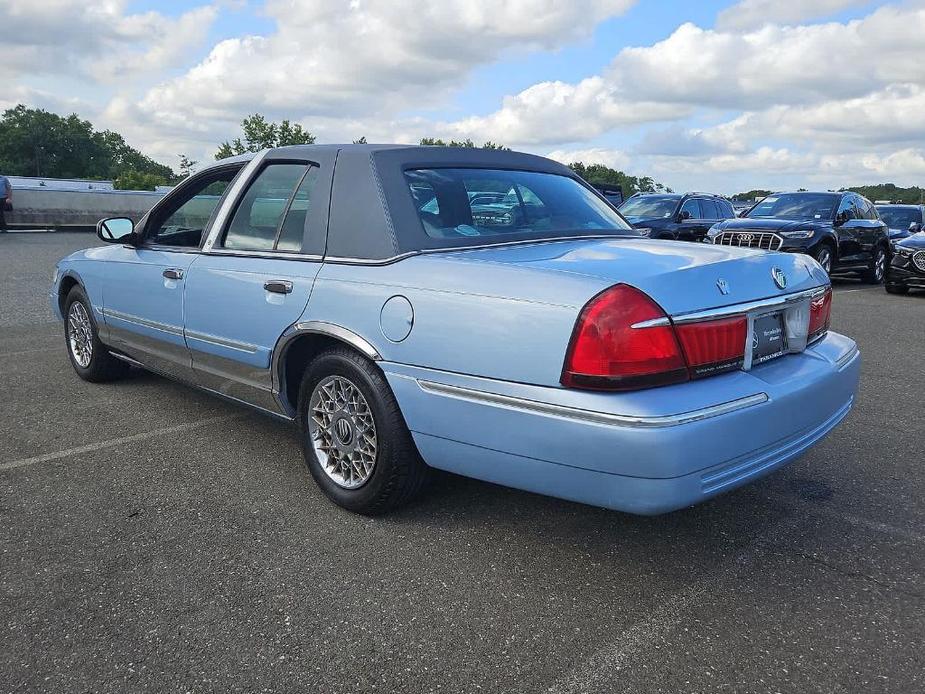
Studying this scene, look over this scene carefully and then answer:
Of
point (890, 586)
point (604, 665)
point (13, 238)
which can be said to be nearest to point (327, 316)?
point (604, 665)

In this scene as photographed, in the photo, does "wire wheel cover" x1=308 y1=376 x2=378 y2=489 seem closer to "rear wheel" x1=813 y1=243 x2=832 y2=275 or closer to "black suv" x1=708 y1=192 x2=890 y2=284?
"black suv" x1=708 y1=192 x2=890 y2=284

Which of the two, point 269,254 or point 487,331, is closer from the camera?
point 487,331

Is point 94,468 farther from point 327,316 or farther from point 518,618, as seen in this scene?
point 518,618

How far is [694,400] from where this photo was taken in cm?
248

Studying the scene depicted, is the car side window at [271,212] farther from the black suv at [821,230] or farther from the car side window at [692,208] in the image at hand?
the car side window at [692,208]

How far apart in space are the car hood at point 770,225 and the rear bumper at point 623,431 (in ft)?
33.7

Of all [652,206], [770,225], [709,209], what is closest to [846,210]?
[770,225]

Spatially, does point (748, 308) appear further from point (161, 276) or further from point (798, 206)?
point (798, 206)

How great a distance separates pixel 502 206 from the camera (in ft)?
11.8

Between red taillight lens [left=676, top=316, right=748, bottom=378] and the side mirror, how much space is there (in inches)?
138

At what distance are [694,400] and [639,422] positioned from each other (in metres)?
0.23

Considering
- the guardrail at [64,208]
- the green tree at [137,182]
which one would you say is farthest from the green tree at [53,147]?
the guardrail at [64,208]

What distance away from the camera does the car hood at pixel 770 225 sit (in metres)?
12.5

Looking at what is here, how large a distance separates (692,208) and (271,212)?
1334 centimetres
